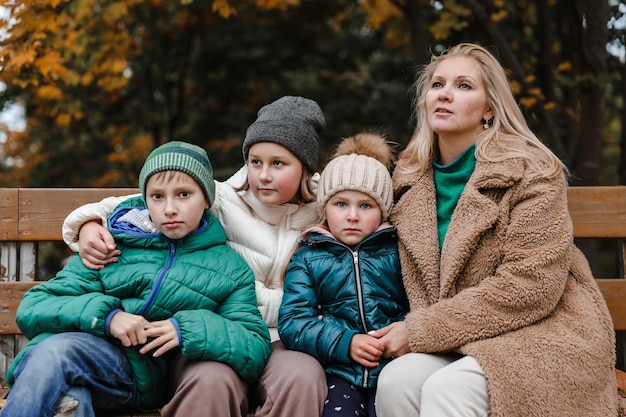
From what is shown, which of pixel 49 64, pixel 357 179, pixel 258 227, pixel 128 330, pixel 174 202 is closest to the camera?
pixel 128 330

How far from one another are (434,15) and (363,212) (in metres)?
4.34

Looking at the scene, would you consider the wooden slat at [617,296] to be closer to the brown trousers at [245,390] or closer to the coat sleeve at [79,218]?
the brown trousers at [245,390]

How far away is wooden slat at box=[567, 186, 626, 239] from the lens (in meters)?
3.47

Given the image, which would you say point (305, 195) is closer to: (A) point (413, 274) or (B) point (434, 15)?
(A) point (413, 274)

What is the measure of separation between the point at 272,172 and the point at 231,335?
2.47 ft

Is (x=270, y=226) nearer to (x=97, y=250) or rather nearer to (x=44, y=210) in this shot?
(x=97, y=250)

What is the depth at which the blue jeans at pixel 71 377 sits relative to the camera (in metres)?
2.40

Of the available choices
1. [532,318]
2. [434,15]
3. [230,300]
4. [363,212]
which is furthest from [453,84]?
[434,15]

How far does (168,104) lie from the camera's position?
9.09 m

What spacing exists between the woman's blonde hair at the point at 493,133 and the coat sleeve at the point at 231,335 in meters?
0.98

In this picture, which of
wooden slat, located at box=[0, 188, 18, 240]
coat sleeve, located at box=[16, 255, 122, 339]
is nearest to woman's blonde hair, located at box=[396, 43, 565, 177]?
coat sleeve, located at box=[16, 255, 122, 339]

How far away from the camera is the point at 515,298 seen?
2.66 m

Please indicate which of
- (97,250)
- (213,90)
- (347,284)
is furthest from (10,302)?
(213,90)

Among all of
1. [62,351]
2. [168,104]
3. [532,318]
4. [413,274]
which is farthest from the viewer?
[168,104]
